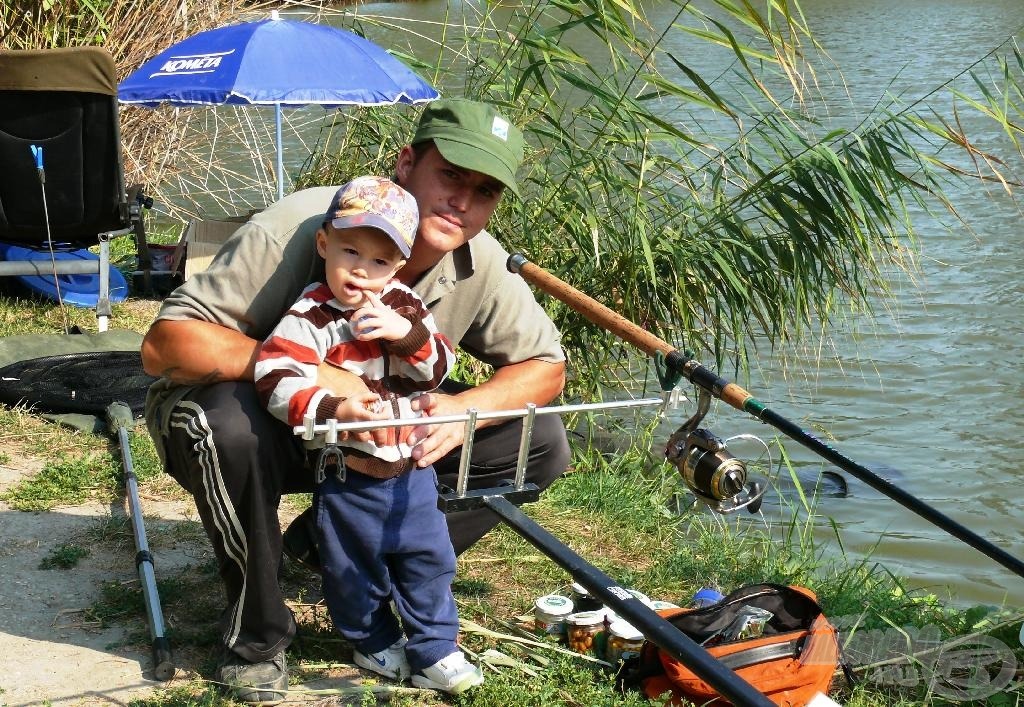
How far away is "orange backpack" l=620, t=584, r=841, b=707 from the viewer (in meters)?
2.74

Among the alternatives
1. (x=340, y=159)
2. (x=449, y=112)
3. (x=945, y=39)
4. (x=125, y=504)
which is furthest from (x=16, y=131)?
(x=945, y=39)

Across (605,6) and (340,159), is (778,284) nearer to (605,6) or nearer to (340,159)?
(605,6)

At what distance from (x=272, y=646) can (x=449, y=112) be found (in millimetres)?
1217

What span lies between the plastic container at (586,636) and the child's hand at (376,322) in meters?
0.87

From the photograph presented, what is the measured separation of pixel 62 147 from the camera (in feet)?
19.7

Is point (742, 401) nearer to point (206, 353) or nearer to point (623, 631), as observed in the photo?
point (623, 631)

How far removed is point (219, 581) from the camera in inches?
129

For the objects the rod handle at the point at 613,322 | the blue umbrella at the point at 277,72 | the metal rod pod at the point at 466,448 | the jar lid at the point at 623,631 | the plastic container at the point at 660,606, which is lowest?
the plastic container at the point at 660,606

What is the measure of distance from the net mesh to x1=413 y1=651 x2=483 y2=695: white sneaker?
2184mm

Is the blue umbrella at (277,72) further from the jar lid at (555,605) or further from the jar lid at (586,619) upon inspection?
the jar lid at (586,619)

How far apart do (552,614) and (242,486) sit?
88 cm

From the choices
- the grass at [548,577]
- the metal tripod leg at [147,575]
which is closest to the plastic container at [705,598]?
the grass at [548,577]

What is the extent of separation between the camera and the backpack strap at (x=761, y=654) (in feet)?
8.92

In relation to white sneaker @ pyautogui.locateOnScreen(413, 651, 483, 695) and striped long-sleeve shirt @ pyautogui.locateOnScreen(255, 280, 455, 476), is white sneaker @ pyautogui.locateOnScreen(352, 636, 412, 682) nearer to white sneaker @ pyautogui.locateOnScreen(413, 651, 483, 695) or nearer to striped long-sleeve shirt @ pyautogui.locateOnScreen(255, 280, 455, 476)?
white sneaker @ pyautogui.locateOnScreen(413, 651, 483, 695)
